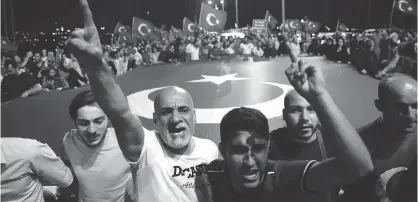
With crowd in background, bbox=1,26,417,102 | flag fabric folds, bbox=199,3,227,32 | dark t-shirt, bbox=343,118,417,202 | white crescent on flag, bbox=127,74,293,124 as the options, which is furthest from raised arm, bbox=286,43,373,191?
flag fabric folds, bbox=199,3,227,32

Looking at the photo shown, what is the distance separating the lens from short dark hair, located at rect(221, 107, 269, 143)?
5.48ft

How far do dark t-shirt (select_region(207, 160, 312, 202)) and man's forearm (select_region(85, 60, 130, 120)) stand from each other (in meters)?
0.57

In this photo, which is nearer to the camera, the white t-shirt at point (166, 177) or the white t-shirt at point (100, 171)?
the white t-shirt at point (166, 177)

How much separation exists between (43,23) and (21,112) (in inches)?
85.9

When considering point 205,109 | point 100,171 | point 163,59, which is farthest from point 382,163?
point 163,59

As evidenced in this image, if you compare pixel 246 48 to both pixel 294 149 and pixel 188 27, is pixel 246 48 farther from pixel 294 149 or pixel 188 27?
pixel 294 149

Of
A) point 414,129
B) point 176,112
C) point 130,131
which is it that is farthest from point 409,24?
point 130,131

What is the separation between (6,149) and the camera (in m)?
2.18

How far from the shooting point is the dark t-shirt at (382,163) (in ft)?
6.46

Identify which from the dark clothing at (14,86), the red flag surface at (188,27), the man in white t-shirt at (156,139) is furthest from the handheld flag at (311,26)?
the man in white t-shirt at (156,139)

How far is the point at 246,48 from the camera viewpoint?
11797mm

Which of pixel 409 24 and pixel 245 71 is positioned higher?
pixel 409 24

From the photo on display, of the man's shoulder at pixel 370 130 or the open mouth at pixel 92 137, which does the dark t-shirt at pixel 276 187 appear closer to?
the man's shoulder at pixel 370 130

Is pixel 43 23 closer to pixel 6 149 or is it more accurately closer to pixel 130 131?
pixel 6 149
